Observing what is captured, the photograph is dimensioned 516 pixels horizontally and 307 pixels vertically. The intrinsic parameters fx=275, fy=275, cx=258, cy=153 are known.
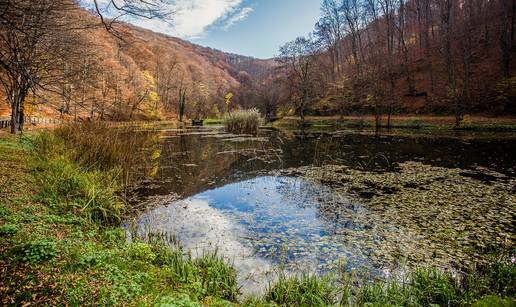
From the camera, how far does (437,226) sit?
5.40 m

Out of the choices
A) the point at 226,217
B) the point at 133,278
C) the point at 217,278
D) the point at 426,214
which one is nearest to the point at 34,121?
the point at 226,217

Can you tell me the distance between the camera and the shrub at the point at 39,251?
312cm

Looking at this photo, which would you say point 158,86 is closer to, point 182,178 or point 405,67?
point 405,67

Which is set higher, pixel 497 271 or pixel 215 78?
pixel 215 78

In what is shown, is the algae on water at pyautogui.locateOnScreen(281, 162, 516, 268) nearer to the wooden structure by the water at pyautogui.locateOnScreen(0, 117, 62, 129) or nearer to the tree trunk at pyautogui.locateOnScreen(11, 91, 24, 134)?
the tree trunk at pyautogui.locateOnScreen(11, 91, 24, 134)

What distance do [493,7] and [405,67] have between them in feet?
40.9

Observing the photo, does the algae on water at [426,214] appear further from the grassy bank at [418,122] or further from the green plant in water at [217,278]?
the grassy bank at [418,122]

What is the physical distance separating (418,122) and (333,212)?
26.8 metres

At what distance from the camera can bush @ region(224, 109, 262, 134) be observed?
1051 inches

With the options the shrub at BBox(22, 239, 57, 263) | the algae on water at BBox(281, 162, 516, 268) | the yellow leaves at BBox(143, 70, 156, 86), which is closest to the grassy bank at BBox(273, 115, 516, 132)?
the algae on water at BBox(281, 162, 516, 268)

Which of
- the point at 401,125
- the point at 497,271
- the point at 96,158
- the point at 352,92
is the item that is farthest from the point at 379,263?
the point at 352,92

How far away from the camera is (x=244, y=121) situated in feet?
89.1

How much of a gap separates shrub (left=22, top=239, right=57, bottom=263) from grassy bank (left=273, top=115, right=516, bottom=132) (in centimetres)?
2888

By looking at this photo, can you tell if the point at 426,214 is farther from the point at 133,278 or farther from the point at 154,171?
the point at 154,171
